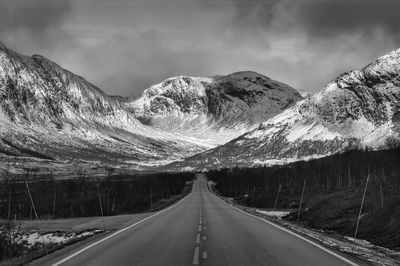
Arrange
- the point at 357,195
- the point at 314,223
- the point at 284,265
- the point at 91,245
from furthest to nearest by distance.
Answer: the point at 357,195 → the point at 314,223 → the point at 91,245 → the point at 284,265

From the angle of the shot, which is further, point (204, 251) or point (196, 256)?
point (204, 251)

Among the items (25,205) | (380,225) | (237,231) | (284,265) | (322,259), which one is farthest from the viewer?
(25,205)

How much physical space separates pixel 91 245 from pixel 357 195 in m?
22.8

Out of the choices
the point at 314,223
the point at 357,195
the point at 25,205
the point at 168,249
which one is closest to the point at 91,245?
the point at 168,249

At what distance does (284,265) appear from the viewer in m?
15.1

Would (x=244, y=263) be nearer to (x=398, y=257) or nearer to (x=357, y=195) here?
(x=398, y=257)

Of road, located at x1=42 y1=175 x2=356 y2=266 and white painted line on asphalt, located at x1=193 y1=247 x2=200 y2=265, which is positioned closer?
white painted line on asphalt, located at x1=193 y1=247 x2=200 y2=265

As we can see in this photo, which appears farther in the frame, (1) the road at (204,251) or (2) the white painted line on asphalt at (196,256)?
(1) the road at (204,251)

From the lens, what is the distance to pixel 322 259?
1638 cm

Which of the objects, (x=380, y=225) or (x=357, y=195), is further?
(x=357, y=195)

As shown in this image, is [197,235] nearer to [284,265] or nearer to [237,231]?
[237,231]

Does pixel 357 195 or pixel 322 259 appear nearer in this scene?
pixel 322 259

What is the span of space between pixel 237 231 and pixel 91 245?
857cm

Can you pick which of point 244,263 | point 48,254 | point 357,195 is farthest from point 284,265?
point 357,195
